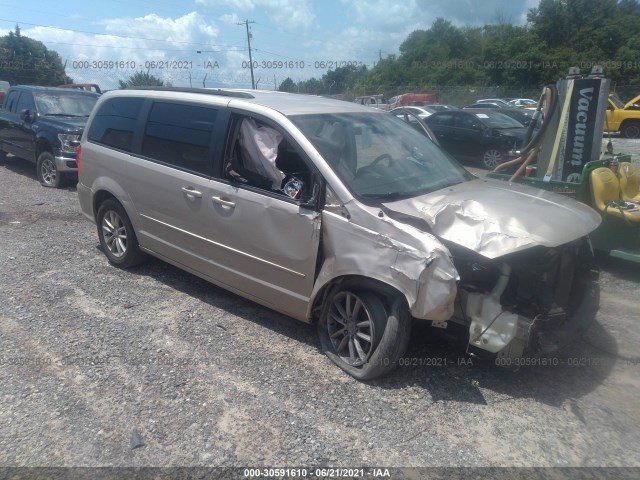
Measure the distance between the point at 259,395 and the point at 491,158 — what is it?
1170 centimetres

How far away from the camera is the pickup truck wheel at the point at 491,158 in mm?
13727

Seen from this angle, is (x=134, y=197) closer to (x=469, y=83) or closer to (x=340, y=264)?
(x=340, y=264)

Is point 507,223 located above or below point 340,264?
above

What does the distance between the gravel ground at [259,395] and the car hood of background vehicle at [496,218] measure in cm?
87

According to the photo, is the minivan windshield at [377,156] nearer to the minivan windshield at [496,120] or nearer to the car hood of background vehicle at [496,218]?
the car hood of background vehicle at [496,218]

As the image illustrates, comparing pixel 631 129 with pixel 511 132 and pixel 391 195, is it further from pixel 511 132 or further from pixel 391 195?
pixel 391 195

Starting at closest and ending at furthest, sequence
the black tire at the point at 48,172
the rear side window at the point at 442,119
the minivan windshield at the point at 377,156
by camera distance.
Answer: the minivan windshield at the point at 377,156
the black tire at the point at 48,172
the rear side window at the point at 442,119

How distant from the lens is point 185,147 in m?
4.84

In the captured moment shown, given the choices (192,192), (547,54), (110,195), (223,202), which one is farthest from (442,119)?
(547,54)

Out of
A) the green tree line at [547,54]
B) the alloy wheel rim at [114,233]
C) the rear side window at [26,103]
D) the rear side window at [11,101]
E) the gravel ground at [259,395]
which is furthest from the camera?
the green tree line at [547,54]

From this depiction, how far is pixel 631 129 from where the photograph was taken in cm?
2212

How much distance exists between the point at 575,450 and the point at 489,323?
868 mm

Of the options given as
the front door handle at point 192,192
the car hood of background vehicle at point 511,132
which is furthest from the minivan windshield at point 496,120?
the front door handle at point 192,192

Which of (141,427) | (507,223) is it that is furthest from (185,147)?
(507,223)
